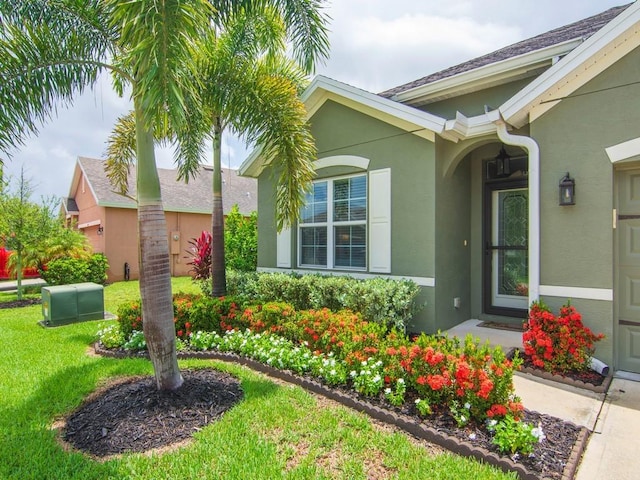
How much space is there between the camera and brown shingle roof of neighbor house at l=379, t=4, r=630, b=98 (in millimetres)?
6781

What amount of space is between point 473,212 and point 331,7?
4688 millimetres

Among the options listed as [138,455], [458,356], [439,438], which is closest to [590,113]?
[458,356]

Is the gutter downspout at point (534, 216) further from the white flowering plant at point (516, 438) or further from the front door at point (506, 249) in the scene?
the white flowering plant at point (516, 438)

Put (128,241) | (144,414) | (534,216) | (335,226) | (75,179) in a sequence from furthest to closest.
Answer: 1. (75,179)
2. (128,241)
3. (335,226)
4. (534,216)
5. (144,414)

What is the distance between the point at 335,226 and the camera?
789cm

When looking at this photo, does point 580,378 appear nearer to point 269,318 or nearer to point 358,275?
point 358,275

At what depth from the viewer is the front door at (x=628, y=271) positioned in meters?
4.84

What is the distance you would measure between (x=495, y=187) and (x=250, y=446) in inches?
256

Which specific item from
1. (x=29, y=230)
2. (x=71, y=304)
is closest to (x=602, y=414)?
(x=71, y=304)

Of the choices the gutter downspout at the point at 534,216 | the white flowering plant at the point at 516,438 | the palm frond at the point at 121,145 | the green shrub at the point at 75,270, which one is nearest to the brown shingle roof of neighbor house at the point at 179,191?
the green shrub at the point at 75,270

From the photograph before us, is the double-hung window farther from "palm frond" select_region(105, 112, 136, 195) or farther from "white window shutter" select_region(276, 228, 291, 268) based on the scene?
"palm frond" select_region(105, 112, 136, 195)

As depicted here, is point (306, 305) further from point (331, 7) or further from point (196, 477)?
point (331, 7)

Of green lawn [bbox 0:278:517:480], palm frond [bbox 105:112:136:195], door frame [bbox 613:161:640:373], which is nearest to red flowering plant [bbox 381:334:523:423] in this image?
green lawn [bbox 0:278:517:480]

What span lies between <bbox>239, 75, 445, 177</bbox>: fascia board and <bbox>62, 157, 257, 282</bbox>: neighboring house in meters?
8.78
